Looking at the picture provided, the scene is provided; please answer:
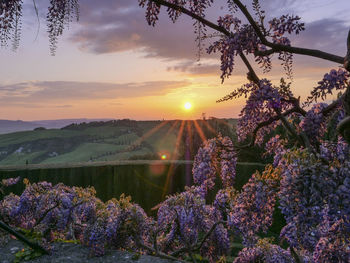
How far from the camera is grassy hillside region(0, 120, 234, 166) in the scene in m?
53.6

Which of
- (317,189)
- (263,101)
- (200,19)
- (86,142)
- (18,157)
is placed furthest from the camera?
(18,157)

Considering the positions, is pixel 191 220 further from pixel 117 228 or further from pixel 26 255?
pixel 26 255

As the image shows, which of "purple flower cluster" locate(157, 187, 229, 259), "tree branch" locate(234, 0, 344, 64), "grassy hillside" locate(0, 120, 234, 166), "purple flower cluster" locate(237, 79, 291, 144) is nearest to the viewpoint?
"tree branch" locate(234, 0, 344, 64)

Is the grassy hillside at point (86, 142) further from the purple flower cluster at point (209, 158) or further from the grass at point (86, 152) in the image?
the purple flower cluster at point (209, 158)

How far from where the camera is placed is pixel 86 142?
230 ft

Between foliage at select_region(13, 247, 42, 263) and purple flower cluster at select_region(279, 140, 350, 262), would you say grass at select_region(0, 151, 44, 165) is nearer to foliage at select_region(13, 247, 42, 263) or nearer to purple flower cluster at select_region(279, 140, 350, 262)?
foliage at select_region(13, 247, 42, 263)

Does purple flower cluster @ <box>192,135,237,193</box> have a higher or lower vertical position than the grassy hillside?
higher

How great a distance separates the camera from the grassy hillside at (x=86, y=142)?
53641 mm

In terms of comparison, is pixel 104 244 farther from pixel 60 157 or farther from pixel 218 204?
pixel 60 157

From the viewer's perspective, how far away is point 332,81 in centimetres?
252

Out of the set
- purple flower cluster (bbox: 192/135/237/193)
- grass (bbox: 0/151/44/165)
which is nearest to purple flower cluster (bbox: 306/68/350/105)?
purple flower cluster (bbox: 192/135/237/193)

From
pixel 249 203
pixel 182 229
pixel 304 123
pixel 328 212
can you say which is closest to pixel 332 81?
pixel 304 123

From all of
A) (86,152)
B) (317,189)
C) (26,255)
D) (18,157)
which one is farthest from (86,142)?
(317,189)

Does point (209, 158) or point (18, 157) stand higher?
point (209, 158)
